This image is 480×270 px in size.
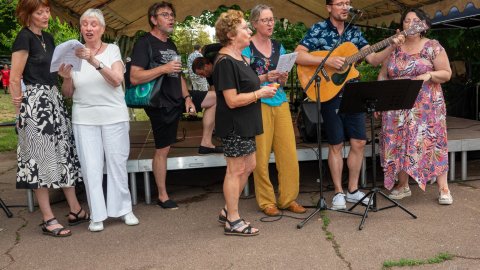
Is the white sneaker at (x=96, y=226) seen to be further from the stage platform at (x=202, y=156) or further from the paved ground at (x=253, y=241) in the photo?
the stage platform at (x=202, y=156)

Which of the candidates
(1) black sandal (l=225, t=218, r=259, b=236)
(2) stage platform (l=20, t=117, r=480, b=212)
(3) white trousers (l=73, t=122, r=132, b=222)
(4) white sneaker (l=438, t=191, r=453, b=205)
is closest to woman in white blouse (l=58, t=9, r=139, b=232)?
(3) white trousers (l=73, t=122, r=132, b=222)

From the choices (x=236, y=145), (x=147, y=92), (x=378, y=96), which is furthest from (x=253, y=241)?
(x=147, y=92)

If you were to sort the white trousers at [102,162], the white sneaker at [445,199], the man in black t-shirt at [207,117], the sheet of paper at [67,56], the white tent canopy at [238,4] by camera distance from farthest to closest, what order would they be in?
the white tent canopy at [238,4] < the man in black t-shirt at [207,117] < the white sneaker at [445,199] < the white trousers at [102,162] < the sheet of paper at [67,56]

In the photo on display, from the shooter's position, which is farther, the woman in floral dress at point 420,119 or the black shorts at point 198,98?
the black shorts at point 198,98

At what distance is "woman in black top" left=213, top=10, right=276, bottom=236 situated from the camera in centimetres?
386

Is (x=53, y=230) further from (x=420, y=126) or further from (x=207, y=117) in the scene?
(x=420, y=126)

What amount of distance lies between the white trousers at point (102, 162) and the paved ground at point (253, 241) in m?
0.22

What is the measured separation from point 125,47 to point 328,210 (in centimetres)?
925

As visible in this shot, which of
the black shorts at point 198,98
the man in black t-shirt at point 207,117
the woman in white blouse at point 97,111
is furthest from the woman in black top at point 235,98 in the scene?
the black shorts at point 198,98

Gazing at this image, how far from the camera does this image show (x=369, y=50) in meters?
4.57

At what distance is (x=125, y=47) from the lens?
42.2 feet

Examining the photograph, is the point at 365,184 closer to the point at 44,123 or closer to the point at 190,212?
the point at 190,212

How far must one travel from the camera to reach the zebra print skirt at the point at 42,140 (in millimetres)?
4227

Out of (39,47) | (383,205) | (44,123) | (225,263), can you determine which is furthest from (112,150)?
(383,205)
